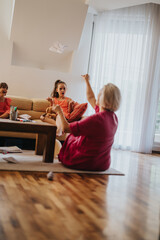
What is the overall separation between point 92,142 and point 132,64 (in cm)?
328

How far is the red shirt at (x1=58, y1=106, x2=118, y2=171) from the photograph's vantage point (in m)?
2.97

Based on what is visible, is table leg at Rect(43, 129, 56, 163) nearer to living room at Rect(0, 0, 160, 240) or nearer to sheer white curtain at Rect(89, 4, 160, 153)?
living room at Rect(0, 0, 160, 240)

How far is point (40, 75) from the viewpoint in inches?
227

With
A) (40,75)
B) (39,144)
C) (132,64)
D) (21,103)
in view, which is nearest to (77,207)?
(39,144)

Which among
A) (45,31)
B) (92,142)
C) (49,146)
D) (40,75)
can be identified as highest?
(45,31)

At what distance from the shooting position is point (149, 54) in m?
5.87

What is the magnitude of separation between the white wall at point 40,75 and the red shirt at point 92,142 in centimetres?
269

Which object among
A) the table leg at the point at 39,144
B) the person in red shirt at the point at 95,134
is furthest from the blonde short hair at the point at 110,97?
the table leg at the point at 39,144

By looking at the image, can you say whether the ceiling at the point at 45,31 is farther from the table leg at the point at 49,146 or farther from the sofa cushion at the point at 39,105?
the table leg at the point at 49,146

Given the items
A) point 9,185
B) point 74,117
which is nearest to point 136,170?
point 74,117

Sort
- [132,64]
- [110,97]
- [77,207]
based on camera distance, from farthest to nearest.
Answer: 1. [132,64]
2. [110,97]
3. [77,207]

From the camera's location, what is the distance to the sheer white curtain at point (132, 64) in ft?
19.2

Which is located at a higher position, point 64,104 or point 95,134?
point 64,104

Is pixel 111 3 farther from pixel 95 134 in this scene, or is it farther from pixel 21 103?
pixel 95 134
